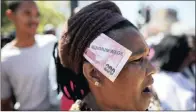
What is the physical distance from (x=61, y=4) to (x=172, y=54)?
964 mm

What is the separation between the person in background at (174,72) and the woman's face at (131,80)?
3.25ft

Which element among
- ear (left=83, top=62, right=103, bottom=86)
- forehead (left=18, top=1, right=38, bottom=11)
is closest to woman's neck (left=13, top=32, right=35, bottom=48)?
forehead (left=18, top=1, right=38, bottom=11)

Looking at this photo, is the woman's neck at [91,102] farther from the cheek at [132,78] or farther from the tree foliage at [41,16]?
the tree foliage at [41,16]

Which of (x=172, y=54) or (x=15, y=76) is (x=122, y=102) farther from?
(x=172, y=54)

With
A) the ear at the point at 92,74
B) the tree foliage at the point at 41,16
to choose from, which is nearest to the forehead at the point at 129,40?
the ear at the point at 92,74

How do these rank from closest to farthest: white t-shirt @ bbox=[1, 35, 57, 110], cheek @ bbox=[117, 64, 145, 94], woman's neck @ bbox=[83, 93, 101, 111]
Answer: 1. cheek @ bbox=[117, 64, 145, 94]
2. woman's neck @ bbox=[83, 93, 101, 111]
3. white t-shirt @ bbox=[1, 35, 57, 110]

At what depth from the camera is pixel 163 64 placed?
105 inches

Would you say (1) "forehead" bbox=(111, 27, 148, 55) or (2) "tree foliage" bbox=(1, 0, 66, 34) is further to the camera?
(2) "tree foliage" bbox=(1, 0, 66, 34)

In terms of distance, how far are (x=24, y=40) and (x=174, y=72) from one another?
3.75ft

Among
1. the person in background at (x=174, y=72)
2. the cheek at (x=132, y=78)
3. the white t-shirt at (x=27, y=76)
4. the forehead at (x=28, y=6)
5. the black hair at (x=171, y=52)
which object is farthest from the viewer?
the black hair at (x=171, y=52)

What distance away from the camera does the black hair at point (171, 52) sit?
2.67m

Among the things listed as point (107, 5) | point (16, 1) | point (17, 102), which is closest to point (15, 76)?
point (17, 102)

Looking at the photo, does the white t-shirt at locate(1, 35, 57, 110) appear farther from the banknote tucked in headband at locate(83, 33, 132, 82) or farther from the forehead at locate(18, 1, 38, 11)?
the banknote tucked in headband at locate(83, 33, 132, 82)

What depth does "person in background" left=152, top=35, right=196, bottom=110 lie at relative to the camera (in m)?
2.39
